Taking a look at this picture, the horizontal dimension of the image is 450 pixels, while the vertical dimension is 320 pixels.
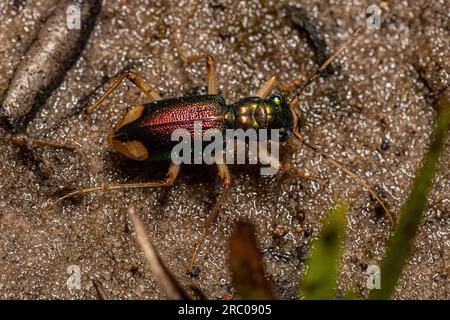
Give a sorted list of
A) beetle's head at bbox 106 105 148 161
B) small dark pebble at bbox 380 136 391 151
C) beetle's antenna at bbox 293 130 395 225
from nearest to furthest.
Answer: beetle's head at bbox 106 105 148 161
beetle's antenna at bbox 293 130 395 225
small dark pebble at bbox 380 136 391 151

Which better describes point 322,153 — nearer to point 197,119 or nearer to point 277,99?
point 277,99

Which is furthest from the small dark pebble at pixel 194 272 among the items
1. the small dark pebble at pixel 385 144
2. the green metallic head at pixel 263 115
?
the small dark pebble at pixel 385 144

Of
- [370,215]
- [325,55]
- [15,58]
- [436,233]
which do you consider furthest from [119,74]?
[436,233]

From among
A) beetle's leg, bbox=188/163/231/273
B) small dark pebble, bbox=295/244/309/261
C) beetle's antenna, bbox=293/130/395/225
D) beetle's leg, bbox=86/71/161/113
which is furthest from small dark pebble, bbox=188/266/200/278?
beetle's leg, bbox=86/71/161/113

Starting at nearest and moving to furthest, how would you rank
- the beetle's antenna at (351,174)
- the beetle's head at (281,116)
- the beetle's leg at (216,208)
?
the beetle's leg at (216,208), the beetle's antenna at (351,174), the beetle's head at (281,116)

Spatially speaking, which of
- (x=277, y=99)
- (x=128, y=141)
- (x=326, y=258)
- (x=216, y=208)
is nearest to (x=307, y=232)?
(x=216, y=208)

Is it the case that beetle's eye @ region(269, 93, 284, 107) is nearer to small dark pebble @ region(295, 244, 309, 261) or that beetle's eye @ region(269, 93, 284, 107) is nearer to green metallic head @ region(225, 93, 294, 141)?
green metallic head @ region(225, 93, 294, 141)

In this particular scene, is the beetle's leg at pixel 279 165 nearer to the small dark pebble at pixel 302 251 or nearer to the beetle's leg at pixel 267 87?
the beetle's leg at pixel 267 87
